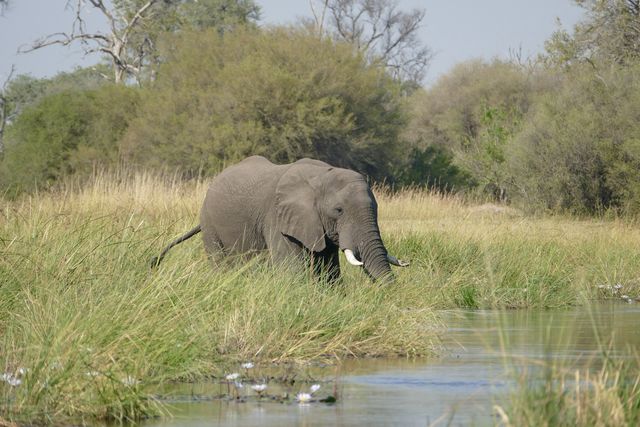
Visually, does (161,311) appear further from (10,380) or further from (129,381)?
(10,380)

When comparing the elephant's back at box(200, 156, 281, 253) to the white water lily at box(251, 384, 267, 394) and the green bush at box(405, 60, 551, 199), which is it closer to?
the white water lily at box(251, 384, 267, 394)

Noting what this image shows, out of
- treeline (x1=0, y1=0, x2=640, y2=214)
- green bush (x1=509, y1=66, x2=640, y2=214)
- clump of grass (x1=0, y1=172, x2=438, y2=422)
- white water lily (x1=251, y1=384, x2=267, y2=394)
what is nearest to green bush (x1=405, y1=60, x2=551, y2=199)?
treeline (x1=0, y1=0, x2=640, y2=214)

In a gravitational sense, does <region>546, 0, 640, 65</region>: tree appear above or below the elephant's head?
above

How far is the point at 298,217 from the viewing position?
41.1 ft

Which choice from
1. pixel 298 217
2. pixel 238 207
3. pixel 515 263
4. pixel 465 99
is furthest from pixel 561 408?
pixel 465 99

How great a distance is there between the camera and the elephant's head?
Answer: 12039 millimetres

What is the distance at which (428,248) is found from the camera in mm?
15727

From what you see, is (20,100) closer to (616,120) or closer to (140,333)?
(616,120)

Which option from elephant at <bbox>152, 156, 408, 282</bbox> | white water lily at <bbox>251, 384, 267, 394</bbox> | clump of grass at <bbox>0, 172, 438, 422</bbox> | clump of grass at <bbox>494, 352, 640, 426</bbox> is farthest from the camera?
elephant at <bbox>152, 156, 408, 282</bbox>

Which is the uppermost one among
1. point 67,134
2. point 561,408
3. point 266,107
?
point 266,107

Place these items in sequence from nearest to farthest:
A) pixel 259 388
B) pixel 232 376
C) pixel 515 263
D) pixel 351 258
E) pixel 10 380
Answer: pixel 10 380
pixel 259 388
pixel 232 376
pixel 351 258
pixel 515 263

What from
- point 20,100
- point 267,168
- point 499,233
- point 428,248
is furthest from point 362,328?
point 20,100

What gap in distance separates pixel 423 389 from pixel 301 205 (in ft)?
15.6

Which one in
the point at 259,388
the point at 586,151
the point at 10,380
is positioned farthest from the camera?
the point at 586,151
